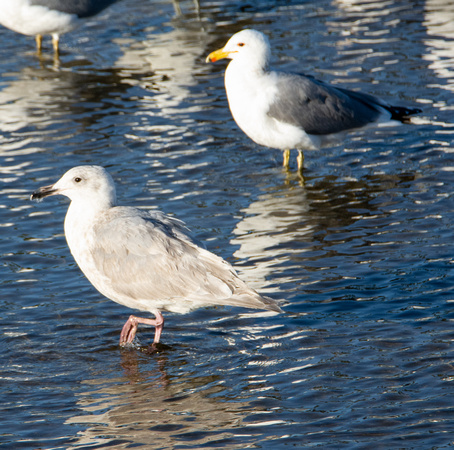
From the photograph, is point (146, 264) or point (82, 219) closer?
point (146, 264)

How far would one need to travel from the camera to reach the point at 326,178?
34.2 feet

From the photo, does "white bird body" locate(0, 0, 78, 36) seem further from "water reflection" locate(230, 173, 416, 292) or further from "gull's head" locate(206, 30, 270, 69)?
"water reflection" locate(230, 173, 416, 292)

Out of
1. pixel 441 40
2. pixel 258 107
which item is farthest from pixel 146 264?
pixel 441 40

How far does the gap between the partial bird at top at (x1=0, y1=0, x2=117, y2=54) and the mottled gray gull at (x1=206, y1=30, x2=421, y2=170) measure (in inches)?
198

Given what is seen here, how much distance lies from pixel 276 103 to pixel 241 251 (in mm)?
2264

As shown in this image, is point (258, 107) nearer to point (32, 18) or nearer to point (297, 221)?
point (297, 221)

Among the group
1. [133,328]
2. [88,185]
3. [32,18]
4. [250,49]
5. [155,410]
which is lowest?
[155,410]

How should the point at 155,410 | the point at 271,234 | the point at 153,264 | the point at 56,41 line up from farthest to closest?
the point at 56,41 < the point at 271,234 < the point at 153,264 < the point at 155,410

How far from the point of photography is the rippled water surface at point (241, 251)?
5891mm

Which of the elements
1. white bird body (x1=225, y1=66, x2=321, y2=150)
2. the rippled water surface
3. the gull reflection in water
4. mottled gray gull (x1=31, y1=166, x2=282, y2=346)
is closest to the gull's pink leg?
mottled gray gull (x1=31, y1=166, x2=282, y2=346)

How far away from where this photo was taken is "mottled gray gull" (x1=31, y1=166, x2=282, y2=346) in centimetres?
676

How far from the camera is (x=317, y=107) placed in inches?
408

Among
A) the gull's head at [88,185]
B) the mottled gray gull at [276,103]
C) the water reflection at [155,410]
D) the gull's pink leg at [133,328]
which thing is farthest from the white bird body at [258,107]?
the water reflection at [155,410]

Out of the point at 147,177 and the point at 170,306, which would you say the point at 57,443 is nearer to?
the point at 170,306
